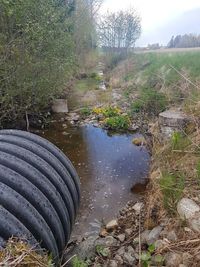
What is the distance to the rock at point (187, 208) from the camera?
4.08 meters

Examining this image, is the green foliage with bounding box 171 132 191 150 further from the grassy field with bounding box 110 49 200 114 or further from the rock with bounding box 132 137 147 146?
the rock with bounding box 132 137 147 146

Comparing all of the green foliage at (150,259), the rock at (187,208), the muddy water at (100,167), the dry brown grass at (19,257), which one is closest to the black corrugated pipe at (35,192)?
the dry brown grass at (19,257)

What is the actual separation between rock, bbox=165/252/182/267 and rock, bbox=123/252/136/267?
1.76 ft

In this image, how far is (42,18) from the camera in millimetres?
10695

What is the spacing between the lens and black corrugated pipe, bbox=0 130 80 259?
2.41 m

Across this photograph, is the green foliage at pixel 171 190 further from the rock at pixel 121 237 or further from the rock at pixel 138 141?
the rock at pixel 138 141

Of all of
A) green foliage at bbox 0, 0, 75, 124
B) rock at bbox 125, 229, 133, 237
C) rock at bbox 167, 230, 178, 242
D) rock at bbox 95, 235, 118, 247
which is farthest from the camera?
green foliage at bbox 0, 0, 75, 124

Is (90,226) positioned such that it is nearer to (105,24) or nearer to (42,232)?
(42,232)

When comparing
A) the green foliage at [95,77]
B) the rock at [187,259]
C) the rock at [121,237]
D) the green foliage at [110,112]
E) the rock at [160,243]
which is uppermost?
the rock at [187,259]

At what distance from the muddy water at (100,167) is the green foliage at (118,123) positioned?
33 cm

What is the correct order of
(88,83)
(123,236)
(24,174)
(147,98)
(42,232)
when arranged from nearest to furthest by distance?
(42,232)
(24,174)
(123,236)
(147,98)
(88,83)

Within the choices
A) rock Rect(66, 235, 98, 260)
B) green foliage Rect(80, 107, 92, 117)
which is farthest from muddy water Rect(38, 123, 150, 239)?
green foliage Rect(80, 107, 92, 117)

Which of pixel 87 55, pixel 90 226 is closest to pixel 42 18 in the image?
pixel 90 226

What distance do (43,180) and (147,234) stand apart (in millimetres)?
2094
